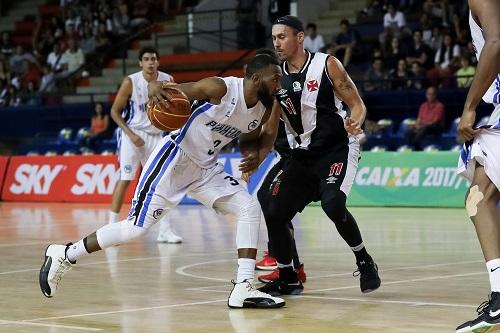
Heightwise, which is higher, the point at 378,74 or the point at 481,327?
the point at 481,327

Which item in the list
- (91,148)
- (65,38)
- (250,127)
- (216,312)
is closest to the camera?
(216,312)

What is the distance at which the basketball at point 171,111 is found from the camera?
24.1ft

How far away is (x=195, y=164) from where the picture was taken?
8328 mm

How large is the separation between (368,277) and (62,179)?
15194 millimetres

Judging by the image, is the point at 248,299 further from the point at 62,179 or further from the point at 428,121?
the point at 62,179

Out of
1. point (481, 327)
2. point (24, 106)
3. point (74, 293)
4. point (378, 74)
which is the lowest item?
point (24, 106)

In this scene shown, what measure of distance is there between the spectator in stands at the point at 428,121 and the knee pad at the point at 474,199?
13928mm

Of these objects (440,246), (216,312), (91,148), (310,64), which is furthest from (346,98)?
(91,148)

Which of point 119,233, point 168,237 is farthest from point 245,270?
point 168,237

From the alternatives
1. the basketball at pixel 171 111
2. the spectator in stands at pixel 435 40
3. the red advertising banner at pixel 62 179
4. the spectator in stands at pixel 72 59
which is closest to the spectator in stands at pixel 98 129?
the red advertising banner at pixel 62 179

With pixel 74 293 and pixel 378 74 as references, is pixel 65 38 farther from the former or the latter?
pixel 74 293

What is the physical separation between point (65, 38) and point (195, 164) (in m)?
23.6

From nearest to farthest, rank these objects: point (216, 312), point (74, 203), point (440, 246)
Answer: point (216, 312) → point (440, 246) → point (74, 203)

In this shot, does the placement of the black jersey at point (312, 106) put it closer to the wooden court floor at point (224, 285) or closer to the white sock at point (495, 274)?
the wooden court floor at point (224, 285)
